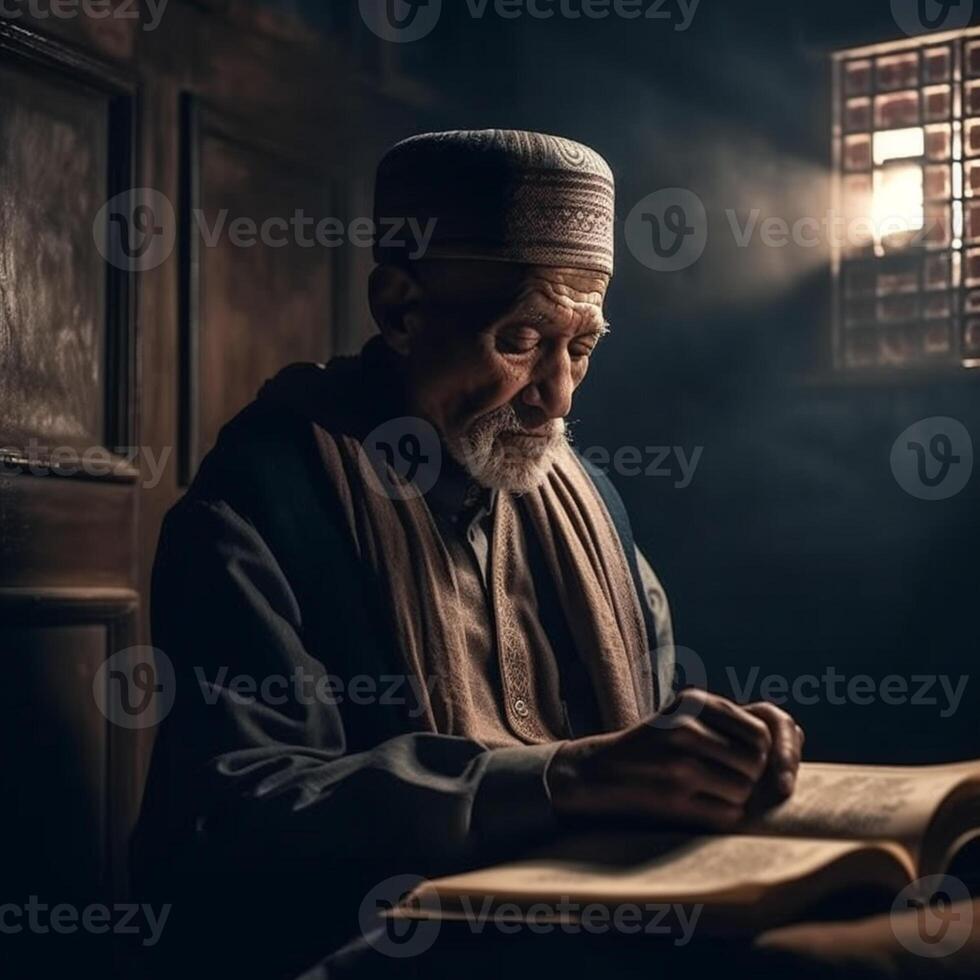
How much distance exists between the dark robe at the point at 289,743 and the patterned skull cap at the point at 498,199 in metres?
0.26

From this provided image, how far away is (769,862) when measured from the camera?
1.37m

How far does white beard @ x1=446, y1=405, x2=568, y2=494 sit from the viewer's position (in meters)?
2.20

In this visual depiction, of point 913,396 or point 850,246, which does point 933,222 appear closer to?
point 850,246

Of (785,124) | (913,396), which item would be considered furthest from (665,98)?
(913,396)

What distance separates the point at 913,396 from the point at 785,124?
0.95 meters

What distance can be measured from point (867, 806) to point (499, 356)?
3.02 feet

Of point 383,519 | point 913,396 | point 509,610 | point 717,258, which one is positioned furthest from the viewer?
point 717,258

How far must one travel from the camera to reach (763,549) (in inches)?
175
